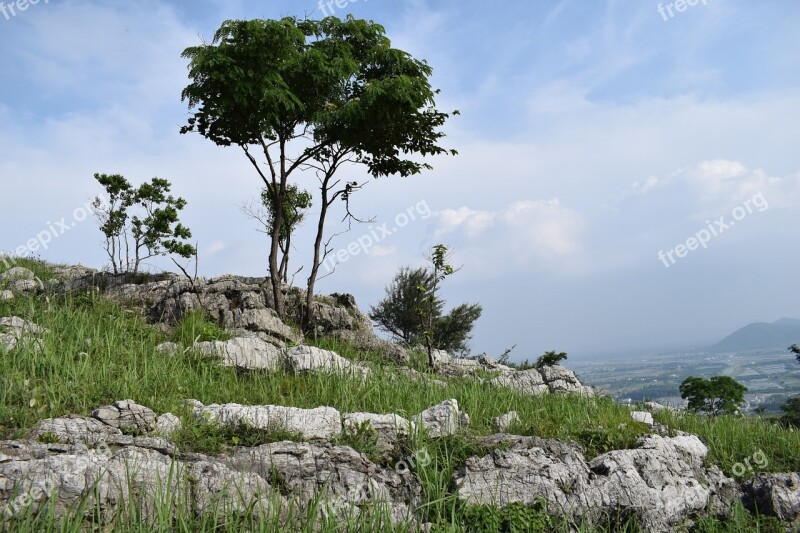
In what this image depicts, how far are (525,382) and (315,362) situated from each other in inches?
194

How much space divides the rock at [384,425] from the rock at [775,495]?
4.25 meters

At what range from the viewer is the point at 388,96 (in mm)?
15219

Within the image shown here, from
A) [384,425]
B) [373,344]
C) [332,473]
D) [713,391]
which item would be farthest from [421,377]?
[713,391]

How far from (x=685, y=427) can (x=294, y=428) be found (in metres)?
6.43

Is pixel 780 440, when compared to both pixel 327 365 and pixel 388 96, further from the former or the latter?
pixel 388 96

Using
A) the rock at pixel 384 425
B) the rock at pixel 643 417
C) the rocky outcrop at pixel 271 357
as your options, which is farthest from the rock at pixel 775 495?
the rocky outcrop at pixel 271 357

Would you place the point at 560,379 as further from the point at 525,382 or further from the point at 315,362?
the point at 315,362

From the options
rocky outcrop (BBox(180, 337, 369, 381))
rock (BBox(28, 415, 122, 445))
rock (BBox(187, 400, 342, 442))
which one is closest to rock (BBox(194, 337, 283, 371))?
rocky outcrop (BBox(180, 337, 369, 381))

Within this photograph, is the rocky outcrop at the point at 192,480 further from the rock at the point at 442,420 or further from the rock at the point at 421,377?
the rock at the point at 421,377

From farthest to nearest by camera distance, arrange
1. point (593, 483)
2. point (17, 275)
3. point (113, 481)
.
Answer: point (17, 275) → point (593, 483) → point (113, 481)

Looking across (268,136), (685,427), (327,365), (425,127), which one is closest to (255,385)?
(327,365)

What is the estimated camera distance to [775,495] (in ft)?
22.2

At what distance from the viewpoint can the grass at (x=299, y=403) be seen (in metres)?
5.60

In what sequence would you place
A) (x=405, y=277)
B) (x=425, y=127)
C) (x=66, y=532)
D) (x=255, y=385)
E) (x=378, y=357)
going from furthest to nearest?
(x=405, y=277) → (x=425, y=127) → (x=378, y=357) → (x=255, y=385) → (x=66, y=532)
